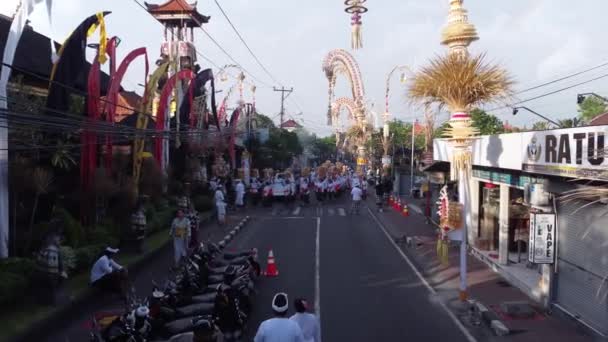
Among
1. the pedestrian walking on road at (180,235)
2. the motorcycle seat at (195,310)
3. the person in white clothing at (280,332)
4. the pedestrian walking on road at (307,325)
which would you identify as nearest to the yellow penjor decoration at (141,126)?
the pedestrian walking on road at (180,235)

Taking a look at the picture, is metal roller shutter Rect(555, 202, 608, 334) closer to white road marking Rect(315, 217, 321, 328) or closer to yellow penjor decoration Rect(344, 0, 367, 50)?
white road marking Rect(315, 217, 321, 328)

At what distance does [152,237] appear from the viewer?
19688 millimetres

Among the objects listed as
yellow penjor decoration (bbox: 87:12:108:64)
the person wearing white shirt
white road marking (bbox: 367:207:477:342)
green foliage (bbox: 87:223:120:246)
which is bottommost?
white road marking (bbox: 367:207:477:342)

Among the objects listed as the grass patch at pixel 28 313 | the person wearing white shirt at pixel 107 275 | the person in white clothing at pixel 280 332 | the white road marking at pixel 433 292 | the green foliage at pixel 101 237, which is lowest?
the white road marking at pixel 433 292

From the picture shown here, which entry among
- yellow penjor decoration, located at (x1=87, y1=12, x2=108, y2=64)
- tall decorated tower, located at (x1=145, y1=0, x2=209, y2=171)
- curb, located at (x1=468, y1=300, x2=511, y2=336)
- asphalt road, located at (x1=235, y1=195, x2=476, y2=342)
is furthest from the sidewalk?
tall decorated tower, located at (x1=145, y1=0, x2=209, y2=171)

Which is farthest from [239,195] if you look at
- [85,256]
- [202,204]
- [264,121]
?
[264,121]

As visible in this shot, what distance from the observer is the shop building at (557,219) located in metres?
10.1

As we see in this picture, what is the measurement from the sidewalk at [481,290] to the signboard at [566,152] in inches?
109

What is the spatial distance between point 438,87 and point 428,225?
13819mm

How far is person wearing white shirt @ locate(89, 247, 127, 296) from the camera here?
11820 millimetres

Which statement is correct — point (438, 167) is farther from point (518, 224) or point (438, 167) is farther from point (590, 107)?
point (590, 107)

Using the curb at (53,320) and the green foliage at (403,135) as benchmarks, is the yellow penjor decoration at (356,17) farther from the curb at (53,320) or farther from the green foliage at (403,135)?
the curb at (53,320)

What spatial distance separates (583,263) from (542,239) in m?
0.91

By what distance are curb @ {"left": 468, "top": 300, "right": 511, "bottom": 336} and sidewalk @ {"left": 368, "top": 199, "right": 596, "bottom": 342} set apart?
53 mm
